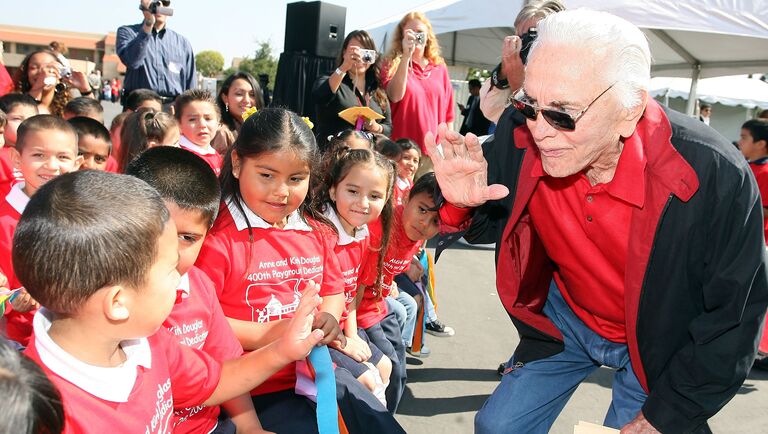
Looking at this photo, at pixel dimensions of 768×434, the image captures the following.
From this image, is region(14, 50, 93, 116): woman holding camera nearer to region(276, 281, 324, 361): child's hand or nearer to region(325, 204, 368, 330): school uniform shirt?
region(325, 204, 368, 330): school uniform shirt

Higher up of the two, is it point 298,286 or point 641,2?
point 641,2

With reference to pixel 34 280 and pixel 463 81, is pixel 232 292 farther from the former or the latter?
pixel 463 81

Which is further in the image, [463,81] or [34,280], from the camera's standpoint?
[463,81]

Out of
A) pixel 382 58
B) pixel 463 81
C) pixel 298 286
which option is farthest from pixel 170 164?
pixel 463 81

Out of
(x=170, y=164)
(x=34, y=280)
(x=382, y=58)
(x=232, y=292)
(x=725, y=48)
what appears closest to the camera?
(x=34, y=280)

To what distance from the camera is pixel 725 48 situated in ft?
25.0

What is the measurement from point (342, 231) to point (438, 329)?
6.12 ft

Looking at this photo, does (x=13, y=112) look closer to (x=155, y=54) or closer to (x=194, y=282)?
(x=155, y=54)

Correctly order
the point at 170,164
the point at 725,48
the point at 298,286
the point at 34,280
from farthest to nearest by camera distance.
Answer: the point at 725,48 → the point at 298,286 → the point at 170,164 → the point at 34,280

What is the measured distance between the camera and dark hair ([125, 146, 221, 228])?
1.85 metres

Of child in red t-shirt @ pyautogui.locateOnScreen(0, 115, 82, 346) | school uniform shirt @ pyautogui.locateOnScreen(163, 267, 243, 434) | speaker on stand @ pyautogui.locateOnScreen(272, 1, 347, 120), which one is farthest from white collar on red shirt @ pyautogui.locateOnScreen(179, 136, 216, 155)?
speaker on stand @ pyautogui.locateOnScreen(272, 1, 347, 120)

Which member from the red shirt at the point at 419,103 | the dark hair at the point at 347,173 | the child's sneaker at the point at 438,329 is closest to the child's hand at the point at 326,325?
the dark hair at the point at 347,173

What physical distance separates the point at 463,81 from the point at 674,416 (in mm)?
17277

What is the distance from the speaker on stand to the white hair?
592 centimetres
